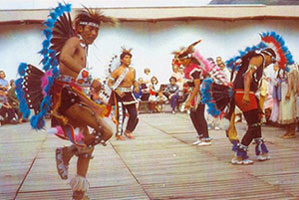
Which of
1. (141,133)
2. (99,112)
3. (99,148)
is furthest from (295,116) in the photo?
(99,112)

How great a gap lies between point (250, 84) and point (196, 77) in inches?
30.1

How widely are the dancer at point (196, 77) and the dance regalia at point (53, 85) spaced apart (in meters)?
1.01

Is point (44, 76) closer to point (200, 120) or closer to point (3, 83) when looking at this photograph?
point (3, 83)

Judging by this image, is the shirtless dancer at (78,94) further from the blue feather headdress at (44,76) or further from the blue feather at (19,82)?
the blue feather at (19,82)

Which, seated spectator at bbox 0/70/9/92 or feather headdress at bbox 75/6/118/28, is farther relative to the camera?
seated spectator at bbox 0/70/9/92

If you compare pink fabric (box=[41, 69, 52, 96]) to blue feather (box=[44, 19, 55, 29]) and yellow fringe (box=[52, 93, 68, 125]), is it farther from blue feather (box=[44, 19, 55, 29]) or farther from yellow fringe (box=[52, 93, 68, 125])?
blue feather (box=[44, 19, 55, 29])

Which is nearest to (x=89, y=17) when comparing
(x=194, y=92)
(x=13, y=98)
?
(x=13, y=98)

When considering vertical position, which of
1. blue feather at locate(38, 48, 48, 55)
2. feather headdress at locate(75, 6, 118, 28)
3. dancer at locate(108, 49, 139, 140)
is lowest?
dancer at locate(108, 49, 139, 140)

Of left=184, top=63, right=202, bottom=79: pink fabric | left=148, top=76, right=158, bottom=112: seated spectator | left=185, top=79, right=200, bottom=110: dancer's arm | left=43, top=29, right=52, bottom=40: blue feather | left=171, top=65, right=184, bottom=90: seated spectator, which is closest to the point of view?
left=43, top=29, right=52, bottom=40: blue feather

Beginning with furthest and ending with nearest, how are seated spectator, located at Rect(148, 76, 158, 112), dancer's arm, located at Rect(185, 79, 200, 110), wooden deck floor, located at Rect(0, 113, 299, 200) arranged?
dancer's arm, located at Rect(185, 79, 200, 110) → seated spectator, located at Rect(148, 76, 158, 112) → wooden deck floor, located at Rect(0, 113, 299, 200)

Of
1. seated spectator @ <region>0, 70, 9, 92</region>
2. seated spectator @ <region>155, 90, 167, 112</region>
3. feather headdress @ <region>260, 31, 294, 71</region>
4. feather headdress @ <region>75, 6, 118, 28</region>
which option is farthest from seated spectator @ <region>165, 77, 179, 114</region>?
seated spectator @ <region>0, 70, 9, 92</region>

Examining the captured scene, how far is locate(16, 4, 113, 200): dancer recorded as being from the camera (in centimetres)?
238

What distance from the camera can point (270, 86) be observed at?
4164 millimetres

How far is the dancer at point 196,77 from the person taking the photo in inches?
140
